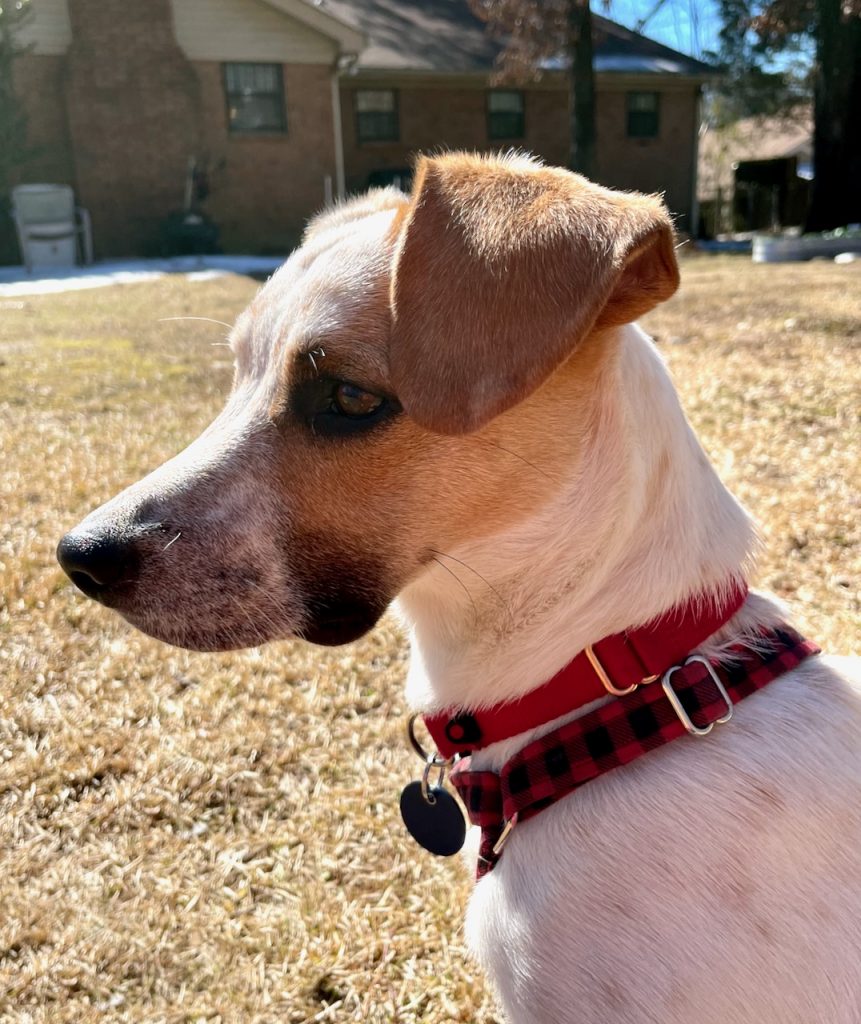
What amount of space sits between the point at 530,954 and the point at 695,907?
30 centimetres

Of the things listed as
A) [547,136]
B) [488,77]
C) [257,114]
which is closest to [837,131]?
[547,136]

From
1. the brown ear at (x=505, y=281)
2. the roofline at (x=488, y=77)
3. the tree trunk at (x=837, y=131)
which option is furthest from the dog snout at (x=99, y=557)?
the roofline at (x=488, y=77)

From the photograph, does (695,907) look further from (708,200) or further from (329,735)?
(708,200)

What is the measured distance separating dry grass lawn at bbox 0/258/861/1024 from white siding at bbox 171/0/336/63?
17.4 metres

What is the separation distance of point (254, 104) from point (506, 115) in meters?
6.61

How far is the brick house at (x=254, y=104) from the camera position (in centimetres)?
1895

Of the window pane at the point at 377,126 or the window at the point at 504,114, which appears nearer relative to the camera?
the window pane at the point at 377,126

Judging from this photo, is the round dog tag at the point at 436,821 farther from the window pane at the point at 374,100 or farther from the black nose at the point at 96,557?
the window pane at the point at 374,100

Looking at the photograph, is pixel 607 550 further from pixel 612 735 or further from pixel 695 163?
pixel 695 163

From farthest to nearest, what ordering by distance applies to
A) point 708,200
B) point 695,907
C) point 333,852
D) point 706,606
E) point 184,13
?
point 708,200, point 184,13, point 333,852, point 706,606, point 695,907

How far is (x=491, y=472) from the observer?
1836 mm

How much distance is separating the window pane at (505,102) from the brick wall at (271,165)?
4571 mm

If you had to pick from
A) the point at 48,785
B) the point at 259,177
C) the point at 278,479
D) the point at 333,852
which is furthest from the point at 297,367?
the point at 259,177

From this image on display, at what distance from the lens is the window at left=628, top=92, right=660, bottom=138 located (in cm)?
2377
